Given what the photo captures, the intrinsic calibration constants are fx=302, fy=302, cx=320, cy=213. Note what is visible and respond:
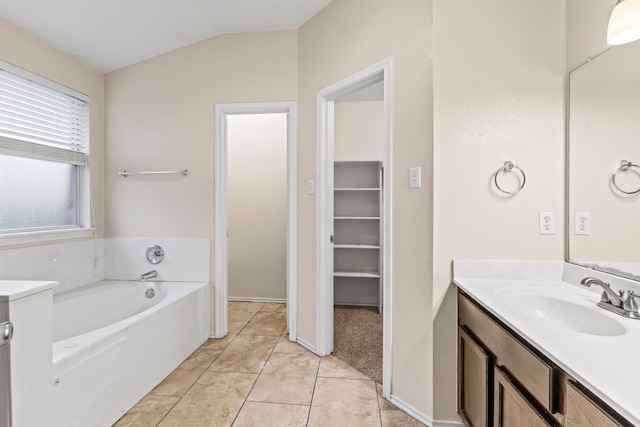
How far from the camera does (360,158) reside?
3605 mm

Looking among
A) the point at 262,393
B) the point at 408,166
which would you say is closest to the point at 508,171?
the point at 408,166

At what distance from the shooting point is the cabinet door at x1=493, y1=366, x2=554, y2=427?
0.95 meters

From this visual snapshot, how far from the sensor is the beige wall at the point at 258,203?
373 centimetres

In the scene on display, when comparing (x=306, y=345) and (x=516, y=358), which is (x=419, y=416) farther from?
(x=306, y=345)

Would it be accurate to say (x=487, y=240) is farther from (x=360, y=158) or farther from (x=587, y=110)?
(x=360, y=158)

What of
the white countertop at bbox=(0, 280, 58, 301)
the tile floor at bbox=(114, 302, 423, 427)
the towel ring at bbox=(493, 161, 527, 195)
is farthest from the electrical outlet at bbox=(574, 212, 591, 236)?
the white countertop at bbox=(0, 280, 58, 301)

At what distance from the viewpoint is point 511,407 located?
1087 mm

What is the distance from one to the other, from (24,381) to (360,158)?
321 centimetres

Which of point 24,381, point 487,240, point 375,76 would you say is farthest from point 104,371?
point 375,76

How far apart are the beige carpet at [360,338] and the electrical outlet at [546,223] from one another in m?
1.41

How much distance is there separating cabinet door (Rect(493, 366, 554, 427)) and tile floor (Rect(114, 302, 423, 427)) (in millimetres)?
647

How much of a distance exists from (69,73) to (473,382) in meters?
3.57

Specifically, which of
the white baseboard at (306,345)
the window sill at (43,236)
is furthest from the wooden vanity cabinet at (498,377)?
the window sill at (43,236)

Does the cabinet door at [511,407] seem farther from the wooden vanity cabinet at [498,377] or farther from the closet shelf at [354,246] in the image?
the closet shelf at [354,246]
